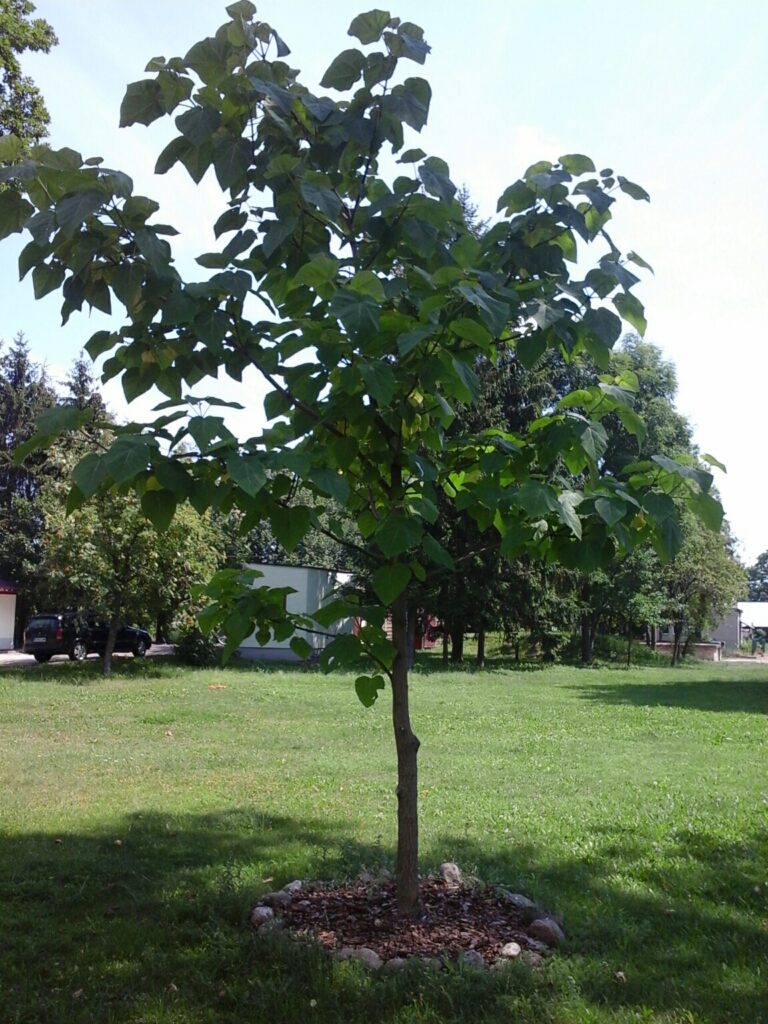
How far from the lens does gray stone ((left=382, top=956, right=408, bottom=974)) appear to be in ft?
11.0

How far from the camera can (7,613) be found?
35.9 meters

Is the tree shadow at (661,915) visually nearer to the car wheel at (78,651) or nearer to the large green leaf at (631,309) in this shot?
the large green leaf at (631,309)

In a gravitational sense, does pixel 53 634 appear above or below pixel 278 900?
above

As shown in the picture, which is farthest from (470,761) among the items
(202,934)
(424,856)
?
(202,934)

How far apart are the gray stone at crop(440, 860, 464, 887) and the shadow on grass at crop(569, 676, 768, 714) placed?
12195mm

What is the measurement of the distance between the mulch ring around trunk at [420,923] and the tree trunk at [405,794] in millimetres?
118

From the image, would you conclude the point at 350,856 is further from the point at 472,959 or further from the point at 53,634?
the point at 53,634

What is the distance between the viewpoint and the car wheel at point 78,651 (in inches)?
967

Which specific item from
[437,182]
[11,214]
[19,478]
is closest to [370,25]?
[437,182]

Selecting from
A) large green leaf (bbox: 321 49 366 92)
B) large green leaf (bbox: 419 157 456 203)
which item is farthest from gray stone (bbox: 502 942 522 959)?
large green leaf (bbox: 321 49 366 92)

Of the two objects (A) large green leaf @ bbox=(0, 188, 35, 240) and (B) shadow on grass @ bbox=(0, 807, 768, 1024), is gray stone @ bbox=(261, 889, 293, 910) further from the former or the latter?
(A) large green leaf @ bbox=(0, 188, 35, 240)

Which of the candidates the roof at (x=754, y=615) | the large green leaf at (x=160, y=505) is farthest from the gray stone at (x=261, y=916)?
the roof at (x=754, y=615)

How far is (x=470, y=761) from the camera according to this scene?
30.0 feet

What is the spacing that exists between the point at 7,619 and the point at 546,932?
36202mm
